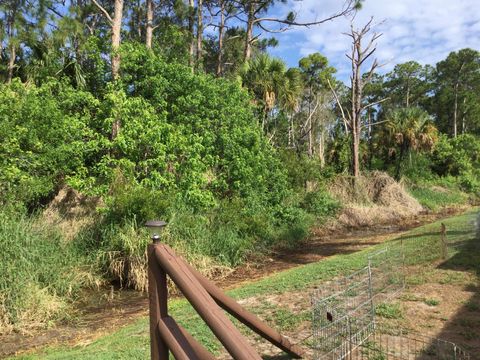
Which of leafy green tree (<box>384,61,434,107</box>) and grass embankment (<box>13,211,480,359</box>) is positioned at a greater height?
leafy green tree (<box>384,61,434,107</box>)

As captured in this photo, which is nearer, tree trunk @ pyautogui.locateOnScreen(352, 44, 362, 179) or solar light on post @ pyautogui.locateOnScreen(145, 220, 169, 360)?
solar light on post @ pyautogui.locateOnScreen(145, 220, 169, 360)

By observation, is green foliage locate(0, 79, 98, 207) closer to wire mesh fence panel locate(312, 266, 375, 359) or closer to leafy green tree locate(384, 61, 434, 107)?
wire mesh fence panel locate(312, 266, 375, 359)

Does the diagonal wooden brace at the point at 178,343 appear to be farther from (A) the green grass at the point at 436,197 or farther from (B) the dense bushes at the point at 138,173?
(A) the green grass at the point at 436,197

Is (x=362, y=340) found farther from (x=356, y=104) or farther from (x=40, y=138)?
(x=356, y=104)

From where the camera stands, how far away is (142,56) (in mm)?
14008

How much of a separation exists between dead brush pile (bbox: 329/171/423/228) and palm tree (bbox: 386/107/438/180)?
6.07 metres

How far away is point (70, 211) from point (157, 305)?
10034 mm

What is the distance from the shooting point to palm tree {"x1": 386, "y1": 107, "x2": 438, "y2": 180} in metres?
27.4

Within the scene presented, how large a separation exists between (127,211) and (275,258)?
5039 millimetres

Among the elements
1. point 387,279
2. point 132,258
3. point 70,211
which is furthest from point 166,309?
point 70,211

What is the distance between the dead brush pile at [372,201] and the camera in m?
19.0

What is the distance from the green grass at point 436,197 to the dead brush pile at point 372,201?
4.41ft

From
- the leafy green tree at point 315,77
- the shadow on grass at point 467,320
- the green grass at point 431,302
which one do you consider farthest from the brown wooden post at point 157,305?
the leafy green tree at point 315,77

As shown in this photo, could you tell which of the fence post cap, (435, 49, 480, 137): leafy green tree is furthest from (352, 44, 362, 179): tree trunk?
(435, 49, 480, 137): leafy green tree
